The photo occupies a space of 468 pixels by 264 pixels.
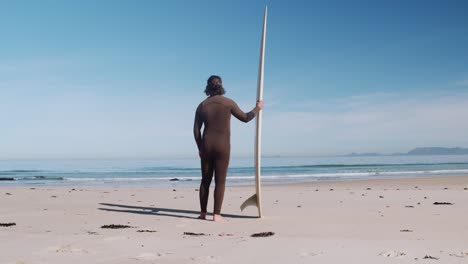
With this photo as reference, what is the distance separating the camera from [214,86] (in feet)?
26.1

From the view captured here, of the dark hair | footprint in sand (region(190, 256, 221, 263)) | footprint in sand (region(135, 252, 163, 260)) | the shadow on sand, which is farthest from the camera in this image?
the shadow on sand

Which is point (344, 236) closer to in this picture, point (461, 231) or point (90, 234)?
point (461, 231)

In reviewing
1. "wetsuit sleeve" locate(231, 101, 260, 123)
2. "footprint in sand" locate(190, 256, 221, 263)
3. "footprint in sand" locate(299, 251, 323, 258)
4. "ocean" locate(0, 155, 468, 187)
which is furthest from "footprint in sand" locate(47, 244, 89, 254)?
"ocean" locate(0, 155, 468, 187)

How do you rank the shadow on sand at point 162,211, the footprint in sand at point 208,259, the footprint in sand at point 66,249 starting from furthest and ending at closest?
the shadow on sand at point 162,211, the footprint in sand at point 66,249, the footprint in sand at point 208,259

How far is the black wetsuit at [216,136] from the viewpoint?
7.73 m

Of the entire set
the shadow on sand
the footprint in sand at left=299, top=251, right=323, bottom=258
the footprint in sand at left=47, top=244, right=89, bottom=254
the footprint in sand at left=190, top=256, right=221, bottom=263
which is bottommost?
the shadow on sand

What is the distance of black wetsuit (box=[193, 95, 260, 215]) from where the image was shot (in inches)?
305

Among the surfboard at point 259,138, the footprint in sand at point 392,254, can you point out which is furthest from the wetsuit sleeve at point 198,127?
the footprint in sand at point 392,254

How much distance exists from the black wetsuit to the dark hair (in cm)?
12

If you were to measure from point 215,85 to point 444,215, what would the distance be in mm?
4443

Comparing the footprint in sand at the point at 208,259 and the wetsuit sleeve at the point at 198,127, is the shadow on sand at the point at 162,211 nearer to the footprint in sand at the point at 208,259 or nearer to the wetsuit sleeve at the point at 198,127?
the wetsuit sleeve at the point at 198,127

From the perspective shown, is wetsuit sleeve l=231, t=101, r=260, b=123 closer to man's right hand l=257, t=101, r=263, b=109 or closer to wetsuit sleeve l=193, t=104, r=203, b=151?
man's right hand l=257, t=101, r=263, b=109

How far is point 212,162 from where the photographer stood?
7828 millimetres

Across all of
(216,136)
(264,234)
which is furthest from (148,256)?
(216,136)
